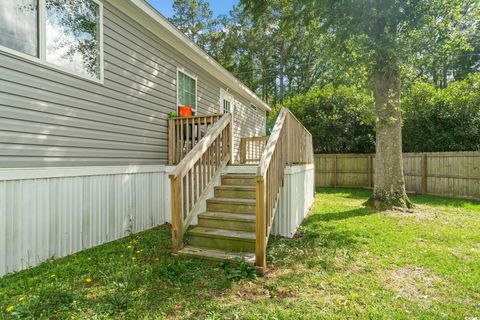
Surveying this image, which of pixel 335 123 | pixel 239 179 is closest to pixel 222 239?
pixel 239 179

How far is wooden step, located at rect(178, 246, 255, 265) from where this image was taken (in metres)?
3.53

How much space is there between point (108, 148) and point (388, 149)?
638cm

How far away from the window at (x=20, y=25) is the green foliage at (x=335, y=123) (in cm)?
1205

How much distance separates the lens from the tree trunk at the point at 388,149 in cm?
689

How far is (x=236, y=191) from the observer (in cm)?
486

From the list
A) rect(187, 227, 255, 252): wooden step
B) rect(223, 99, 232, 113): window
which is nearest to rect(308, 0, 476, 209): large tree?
rect(223, 99, 232, 113): window

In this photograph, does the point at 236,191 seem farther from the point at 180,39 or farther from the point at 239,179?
the point at 180,39

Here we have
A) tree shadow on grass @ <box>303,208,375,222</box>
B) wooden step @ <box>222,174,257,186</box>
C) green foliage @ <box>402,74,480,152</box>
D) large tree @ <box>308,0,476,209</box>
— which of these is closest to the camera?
wooden step @ <box>222,174,257,186</box>

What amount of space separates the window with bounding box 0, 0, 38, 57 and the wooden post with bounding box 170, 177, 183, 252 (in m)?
2.53

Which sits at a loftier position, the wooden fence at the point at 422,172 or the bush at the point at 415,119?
the bush at the point at 415,119

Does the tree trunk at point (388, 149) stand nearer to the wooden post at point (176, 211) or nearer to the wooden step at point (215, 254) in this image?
the wooden step at point (215, 254)

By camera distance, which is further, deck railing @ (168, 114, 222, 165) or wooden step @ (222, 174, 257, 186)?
deck railing @ (168, 114, 222, 165)

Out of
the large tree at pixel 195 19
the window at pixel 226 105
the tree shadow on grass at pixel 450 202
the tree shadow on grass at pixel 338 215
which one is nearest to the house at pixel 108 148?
the tree shadow on grass at pixel 338 215

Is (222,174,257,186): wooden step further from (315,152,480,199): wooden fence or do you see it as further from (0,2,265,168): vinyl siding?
(315,152,480,199): wooden fence
